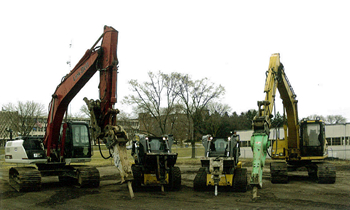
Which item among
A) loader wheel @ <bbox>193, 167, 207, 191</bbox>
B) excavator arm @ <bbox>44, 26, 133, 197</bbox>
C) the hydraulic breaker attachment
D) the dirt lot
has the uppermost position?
excavator arm @ <bbox>44, 26, 133, 197</bbox>

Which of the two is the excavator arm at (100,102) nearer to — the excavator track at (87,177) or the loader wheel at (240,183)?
the excavator track at (87,177)

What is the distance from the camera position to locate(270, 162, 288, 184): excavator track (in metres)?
18.1

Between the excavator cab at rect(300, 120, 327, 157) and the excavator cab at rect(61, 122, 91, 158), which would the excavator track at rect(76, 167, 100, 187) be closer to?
the excavator cab at rect(61, 122, 91, 158)

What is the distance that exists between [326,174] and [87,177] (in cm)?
1176

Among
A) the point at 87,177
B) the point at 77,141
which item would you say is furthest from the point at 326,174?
the point at 77,141

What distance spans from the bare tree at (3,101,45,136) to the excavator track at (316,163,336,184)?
4354 cm

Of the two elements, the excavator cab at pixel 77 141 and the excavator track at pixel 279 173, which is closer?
the excavator cab at pixel 77 141

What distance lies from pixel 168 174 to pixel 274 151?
6754mm

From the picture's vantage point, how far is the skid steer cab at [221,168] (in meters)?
14.0

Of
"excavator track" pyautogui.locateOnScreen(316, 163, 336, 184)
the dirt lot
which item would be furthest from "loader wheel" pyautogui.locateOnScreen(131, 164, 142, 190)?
"excavator track" pyautogui.locateOnScreen(316, 163, 336, 184)

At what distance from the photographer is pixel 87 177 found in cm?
1555

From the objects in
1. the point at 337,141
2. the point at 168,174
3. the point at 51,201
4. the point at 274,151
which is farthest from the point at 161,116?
the point at 51,201

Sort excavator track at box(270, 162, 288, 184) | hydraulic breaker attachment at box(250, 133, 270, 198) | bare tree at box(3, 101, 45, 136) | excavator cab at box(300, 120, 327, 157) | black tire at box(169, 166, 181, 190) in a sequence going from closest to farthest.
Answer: hydraulic breaker attachment at box(250, 133, 270, 198) → black tire at box(169, 166, 181, 190) → excavator track at box(270, 162, 288, 184) → excavator cab at box(300, 120, 327, 157) → bare tree at box(3, 101, 45, 136)

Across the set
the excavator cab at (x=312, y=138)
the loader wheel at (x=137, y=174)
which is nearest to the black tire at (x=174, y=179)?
the loader wheel at (x=137, y=174)
